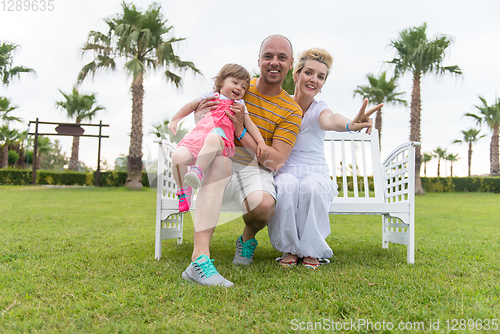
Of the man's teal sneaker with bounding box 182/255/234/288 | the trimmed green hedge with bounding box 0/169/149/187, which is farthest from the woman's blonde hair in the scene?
the trimmed green hedge with bounding box 0/169/149/187

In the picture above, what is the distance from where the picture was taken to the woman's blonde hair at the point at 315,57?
2.39 metres

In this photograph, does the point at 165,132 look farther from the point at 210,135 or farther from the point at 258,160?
the point at 258,160

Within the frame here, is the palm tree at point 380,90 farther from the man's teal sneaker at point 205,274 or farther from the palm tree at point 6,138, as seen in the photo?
the palm tree at point 6,138

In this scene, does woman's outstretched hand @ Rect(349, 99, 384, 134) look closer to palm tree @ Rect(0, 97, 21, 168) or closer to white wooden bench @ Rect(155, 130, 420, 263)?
white wooden bench @ Rect(155, 130, 420, 263)

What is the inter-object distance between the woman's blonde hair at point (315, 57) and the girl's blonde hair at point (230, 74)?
0.49 metres

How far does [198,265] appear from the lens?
5.97ft

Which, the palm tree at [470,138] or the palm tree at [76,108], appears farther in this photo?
the palm tree at [470,138]

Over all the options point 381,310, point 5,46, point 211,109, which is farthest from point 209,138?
point 5,46

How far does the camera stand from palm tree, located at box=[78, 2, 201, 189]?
12.3m

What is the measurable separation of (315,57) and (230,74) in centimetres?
66

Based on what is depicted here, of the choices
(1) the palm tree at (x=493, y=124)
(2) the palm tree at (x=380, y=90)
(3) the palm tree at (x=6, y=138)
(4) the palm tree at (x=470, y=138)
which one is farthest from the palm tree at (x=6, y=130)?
(4) the palm tree at (x=470, y=138)

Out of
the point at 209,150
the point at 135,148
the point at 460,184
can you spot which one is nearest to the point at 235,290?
the point at 209,150

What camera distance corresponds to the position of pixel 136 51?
1264cm

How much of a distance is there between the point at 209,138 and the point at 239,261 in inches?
36.1
